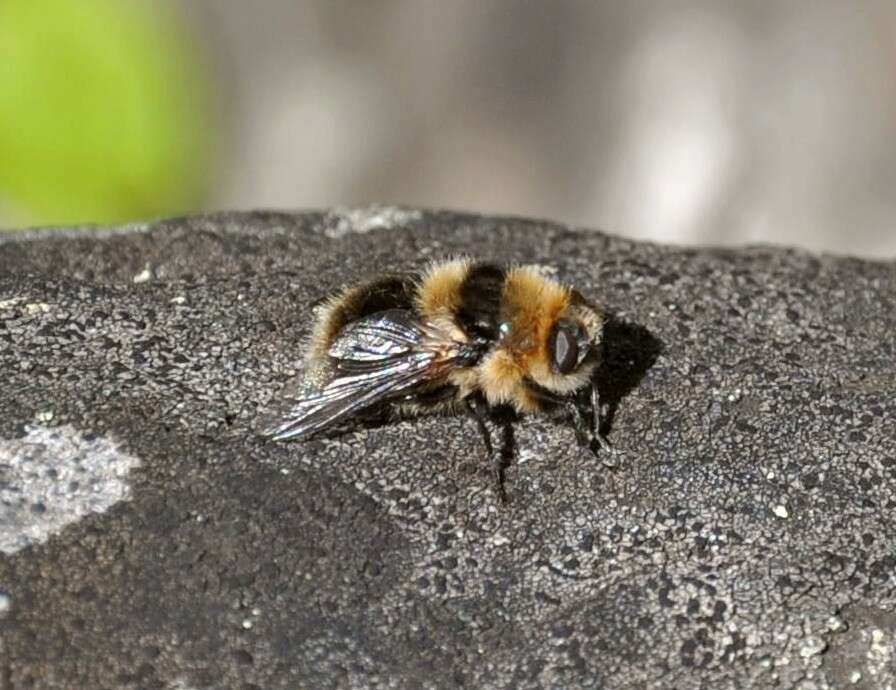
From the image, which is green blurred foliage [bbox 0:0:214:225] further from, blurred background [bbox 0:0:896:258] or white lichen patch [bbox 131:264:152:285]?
white lichen patch [bbox 131:264:152:285]

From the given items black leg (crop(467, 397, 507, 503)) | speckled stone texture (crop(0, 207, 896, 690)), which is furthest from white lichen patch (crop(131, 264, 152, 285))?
black leg (crop(467, 397, 507, 503))

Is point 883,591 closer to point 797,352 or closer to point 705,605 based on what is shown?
point 705,605

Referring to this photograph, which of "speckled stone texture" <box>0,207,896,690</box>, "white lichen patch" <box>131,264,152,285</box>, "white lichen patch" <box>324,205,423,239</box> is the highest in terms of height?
"white lichen patch" <box>324,205,423,239</box>

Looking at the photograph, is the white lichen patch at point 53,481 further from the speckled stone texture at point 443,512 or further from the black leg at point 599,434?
the black leg at point 599,434

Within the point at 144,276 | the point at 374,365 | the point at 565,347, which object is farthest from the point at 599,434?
the point at 144,276

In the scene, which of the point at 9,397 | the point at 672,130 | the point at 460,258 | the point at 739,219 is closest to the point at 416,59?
the point at 672,130

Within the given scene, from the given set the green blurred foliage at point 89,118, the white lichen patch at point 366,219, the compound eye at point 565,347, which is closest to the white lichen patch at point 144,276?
the white lichen patch at point 366,219
